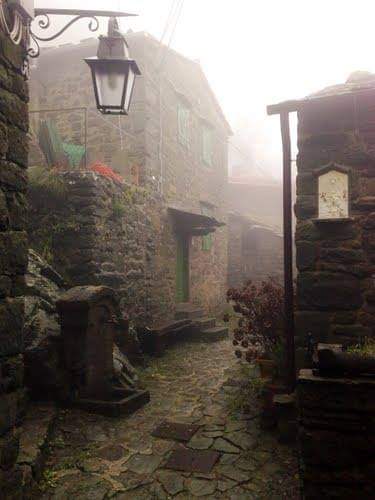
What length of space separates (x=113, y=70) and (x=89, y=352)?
10.5 feet

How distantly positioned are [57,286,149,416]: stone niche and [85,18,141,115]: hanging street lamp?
7.85 ft

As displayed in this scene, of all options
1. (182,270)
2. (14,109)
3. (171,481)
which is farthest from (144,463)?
(182,270)

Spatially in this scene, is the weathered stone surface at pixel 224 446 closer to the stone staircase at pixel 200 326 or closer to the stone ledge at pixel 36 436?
the stone ledge at pixel 36 436

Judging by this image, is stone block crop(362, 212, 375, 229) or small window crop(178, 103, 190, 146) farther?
small window crop(178, 103, 190, 146)

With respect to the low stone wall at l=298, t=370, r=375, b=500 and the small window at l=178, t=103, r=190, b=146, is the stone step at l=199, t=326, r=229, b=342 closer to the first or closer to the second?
the small window at l=178, t=103, r=190, b=146

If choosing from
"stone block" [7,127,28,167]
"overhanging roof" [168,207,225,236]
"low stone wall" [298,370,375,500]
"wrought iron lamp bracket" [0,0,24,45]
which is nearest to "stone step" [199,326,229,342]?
"overhanging roof" [168,207,225,236]

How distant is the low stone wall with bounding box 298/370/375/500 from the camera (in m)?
2.75

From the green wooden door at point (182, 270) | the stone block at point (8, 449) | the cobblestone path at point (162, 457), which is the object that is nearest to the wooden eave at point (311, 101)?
the cobblestone path at point (162, 457)

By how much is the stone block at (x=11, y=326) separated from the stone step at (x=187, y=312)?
8359mm

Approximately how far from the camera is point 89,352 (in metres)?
5.18

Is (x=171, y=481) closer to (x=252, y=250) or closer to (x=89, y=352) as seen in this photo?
(x=89, y=352)

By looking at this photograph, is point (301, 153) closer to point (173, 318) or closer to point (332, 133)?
point (332, 133)

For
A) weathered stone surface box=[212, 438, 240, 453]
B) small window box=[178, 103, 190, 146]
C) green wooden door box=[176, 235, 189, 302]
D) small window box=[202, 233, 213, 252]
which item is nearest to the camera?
weathered stone surface box=[212, 438, 240, 453]

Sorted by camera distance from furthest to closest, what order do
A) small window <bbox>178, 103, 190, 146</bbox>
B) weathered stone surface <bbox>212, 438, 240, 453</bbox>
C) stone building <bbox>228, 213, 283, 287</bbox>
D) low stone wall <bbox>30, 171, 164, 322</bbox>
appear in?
stone building <bbox>228, 213, 283, 287</bbox> < small window <bbox>178, 103, 190, 146</bbox> < low stone wall <bbox>30, 171, 164, 322</bbox> < weathered stone surface <bbox>212, 438, 240, 453</bbox>
